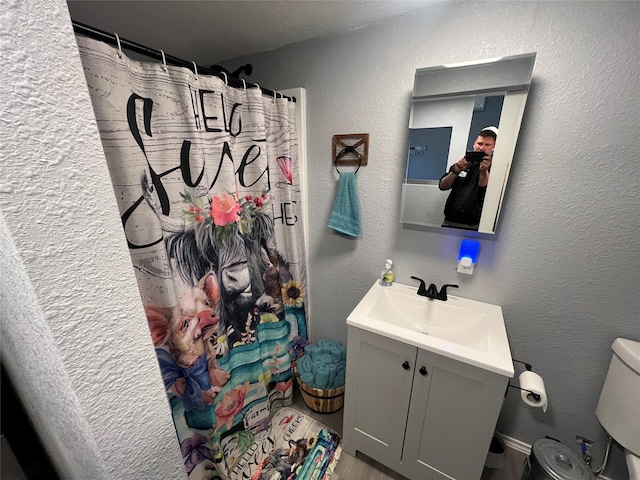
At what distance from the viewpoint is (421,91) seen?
1.14 m

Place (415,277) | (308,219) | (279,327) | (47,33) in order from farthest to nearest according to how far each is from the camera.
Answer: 1. (308,219)
2. (279,327)
3. (415,277)
4. (47,33)

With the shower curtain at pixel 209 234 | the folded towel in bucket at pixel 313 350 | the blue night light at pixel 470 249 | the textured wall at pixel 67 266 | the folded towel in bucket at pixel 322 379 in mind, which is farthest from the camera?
the folded towel in bucket at pixel 313 350

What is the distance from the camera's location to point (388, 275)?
1412mm

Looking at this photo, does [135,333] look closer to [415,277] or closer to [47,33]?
[47,33]

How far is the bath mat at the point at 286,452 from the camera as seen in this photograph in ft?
4.17

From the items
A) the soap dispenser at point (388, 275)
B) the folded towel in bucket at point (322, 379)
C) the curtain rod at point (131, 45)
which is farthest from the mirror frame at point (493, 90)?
the folded towel in bucket at point (322, 379)

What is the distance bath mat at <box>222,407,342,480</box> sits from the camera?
1.27 metres

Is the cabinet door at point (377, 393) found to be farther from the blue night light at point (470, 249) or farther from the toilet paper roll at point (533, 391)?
the blue night light at point (470, 249)

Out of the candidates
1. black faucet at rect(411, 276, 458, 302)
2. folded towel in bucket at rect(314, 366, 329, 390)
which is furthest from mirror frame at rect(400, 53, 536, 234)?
folded towel in bucket at rect(314, 366, 329, 390)

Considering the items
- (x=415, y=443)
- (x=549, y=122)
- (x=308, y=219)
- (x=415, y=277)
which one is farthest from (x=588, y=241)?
(x=308, y=219)

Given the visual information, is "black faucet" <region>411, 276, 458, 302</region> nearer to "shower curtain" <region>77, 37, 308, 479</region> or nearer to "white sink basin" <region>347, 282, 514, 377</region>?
"white sink basin" <region>347, 282, 514, 377</region>

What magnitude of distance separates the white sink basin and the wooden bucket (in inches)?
23.6

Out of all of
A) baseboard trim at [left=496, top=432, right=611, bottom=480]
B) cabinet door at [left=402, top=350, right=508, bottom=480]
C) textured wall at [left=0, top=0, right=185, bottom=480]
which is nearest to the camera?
textured wall at [left=0, top=0, right=185, bottom=480]

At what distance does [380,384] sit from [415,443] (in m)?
0.31
